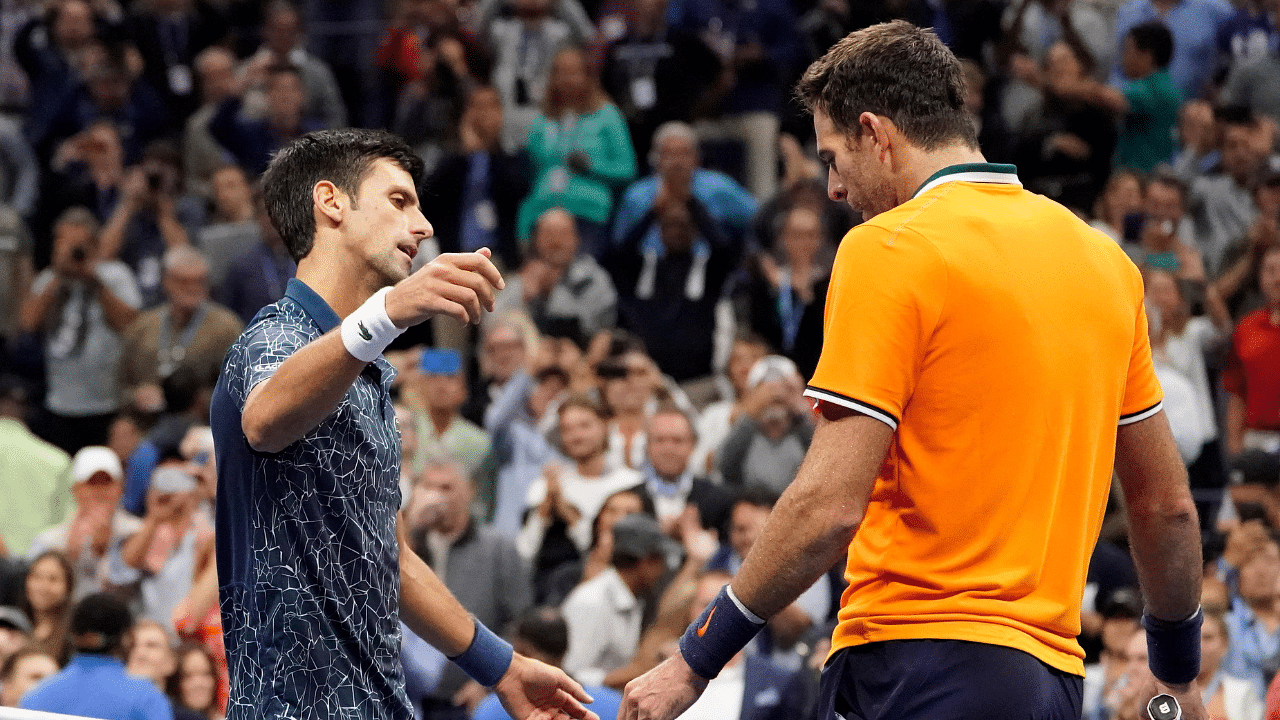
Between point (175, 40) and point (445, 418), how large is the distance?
517cm

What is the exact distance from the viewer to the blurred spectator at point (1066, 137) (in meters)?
10.4

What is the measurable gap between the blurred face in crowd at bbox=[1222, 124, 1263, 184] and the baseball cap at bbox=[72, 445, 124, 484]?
6.66 metres

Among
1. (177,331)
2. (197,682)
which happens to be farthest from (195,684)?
(177,331)

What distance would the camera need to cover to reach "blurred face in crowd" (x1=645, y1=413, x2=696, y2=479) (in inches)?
338

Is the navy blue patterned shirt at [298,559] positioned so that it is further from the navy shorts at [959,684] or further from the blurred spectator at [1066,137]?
the blurred spectator at [1066,137]

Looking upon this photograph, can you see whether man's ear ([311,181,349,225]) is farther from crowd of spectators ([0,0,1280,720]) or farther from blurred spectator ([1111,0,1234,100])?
blurred spectator ([1111,0,1234,100])

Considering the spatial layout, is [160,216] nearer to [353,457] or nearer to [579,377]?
[579,377]

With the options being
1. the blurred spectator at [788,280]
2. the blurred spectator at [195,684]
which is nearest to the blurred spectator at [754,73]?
the blurred spectator at [788,280]

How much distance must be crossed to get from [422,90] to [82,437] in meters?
3.22

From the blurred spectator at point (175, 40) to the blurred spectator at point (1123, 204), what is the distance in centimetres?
674

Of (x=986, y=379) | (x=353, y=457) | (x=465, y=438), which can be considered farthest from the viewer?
(x=465, y=438)

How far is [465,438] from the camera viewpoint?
9.05m

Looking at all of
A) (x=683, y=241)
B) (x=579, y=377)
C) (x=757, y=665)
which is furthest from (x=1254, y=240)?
(x=757, y=665)

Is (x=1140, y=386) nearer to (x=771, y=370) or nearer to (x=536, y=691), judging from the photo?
(x=536, y=691)
